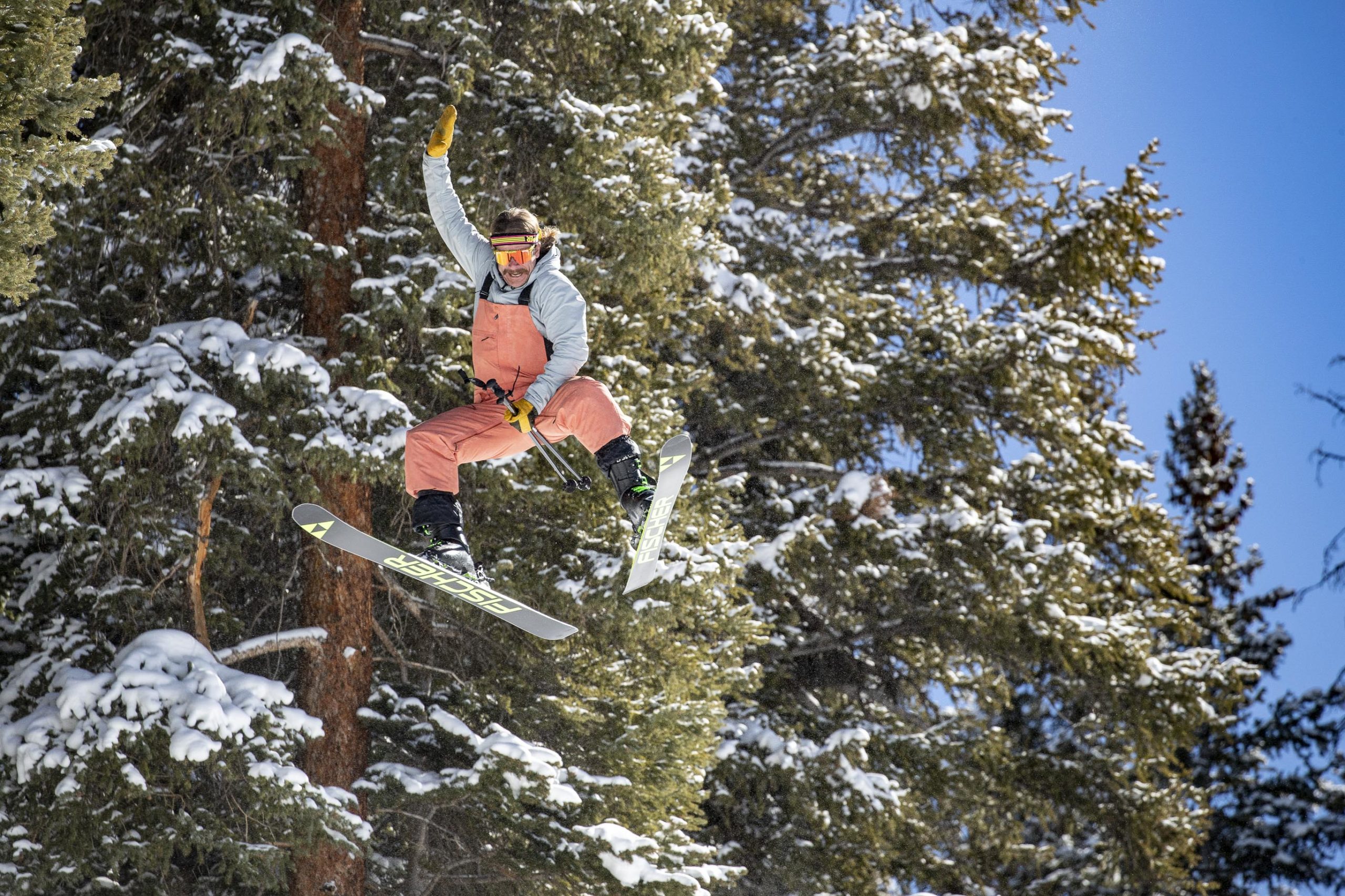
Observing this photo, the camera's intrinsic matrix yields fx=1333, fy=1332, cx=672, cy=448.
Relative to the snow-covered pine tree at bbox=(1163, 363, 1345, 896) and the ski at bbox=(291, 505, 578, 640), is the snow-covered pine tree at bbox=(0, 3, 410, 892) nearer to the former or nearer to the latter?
the ski at bbox=(291, 505, 578, 640)

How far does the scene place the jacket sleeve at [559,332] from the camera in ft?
17.9

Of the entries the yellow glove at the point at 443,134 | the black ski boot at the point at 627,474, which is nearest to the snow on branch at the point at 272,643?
the black ski boot at the point at 627,474

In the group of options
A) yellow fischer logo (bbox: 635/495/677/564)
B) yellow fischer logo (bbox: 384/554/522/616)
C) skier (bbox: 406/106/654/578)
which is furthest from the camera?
yellow fischer logo (bbox: 384/554/522/616)

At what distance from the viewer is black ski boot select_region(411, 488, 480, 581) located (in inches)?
230

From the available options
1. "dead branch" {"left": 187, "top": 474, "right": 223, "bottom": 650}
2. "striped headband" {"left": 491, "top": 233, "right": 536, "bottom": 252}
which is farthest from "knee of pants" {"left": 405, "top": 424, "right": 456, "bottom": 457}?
"dead branch" {"left": 187, "top": 474, "right": 223, "bottom": 650}

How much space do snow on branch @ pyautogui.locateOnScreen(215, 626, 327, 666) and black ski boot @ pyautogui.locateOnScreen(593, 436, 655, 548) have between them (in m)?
4.20

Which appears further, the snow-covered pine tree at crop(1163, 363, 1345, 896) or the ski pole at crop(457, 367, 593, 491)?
the snow-covered pine tree at crop(1163, 363, 1345, 896)

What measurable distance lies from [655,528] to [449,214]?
170 centimetres

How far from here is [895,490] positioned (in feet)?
45.2

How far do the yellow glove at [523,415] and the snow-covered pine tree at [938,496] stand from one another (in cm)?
617

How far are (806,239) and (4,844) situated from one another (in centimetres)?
894

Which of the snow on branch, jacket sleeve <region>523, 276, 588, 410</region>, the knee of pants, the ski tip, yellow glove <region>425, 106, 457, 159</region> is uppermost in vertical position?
yellow glove <region>425, 106, 457, 159</region>

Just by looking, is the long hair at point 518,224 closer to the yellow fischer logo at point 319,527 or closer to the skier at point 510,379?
the skier at point 510,379

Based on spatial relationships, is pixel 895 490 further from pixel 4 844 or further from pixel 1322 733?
pixel 1322 733
